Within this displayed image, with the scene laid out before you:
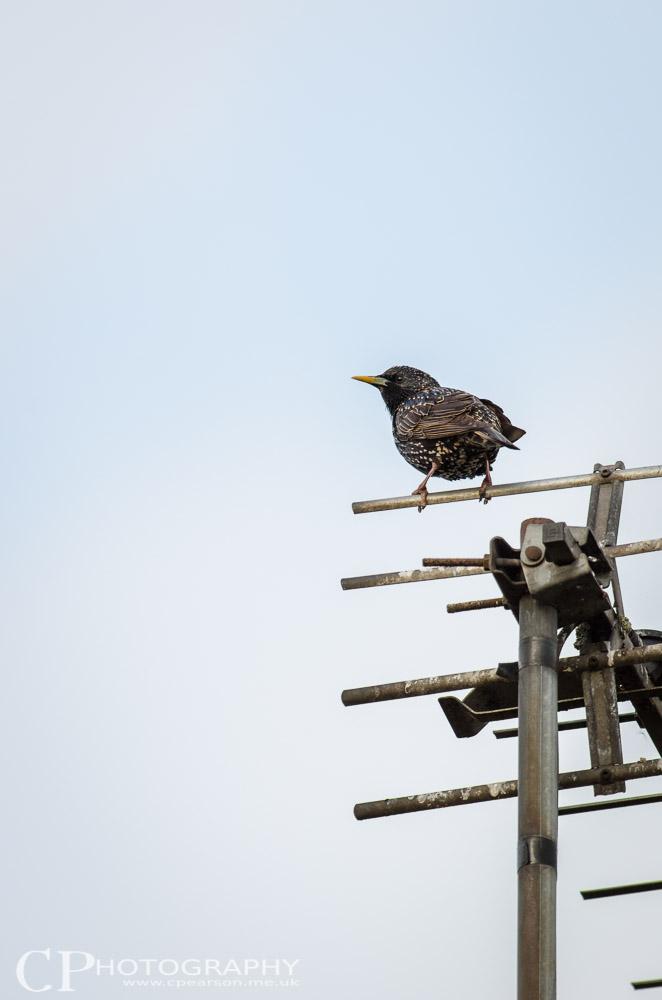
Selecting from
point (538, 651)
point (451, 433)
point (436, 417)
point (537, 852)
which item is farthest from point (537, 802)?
point (436, 417)

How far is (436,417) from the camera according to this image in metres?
10.0

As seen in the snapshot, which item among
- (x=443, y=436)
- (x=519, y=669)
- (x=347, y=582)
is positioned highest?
(x=443, y=436)

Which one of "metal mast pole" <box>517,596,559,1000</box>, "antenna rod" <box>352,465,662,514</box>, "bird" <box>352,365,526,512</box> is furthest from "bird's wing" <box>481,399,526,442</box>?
"metal mast pole" <box>517,596,559,1000</box>

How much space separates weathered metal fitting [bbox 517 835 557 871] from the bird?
4.17 m

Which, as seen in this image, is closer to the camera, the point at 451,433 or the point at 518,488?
the point at 518,488

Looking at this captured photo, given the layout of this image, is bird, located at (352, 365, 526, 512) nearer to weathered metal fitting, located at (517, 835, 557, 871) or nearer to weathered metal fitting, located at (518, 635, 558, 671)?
weathered metal fitting, located at (518, 635, 558, 671)

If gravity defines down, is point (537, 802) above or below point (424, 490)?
below

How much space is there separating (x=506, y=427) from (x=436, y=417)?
1.74ft

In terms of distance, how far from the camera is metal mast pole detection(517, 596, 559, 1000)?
508cm

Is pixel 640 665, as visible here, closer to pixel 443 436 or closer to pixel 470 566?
pixel 470 566

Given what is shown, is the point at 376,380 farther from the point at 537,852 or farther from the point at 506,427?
the point at 537,852

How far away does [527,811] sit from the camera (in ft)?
17.8

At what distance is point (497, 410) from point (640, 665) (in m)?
3.41

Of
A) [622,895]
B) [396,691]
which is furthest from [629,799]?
[396,691]
